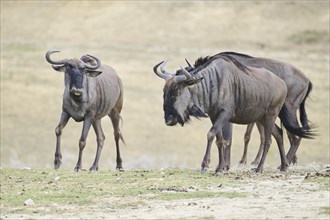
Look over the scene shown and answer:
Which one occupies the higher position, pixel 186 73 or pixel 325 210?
pixel 186 73

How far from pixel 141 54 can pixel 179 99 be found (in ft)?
95.5

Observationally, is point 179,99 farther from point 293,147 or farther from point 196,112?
point 293,147

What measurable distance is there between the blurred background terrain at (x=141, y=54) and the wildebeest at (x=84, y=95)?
8104mm

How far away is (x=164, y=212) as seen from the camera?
1380 centimetres

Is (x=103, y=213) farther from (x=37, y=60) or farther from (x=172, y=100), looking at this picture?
(x=37, y=60)

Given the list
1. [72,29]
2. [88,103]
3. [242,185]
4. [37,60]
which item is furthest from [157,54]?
[242,185]

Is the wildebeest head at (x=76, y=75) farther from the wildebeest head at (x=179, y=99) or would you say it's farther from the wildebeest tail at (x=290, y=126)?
the wildebeest tail at (x=290, y=126)

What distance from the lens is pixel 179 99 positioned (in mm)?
18031

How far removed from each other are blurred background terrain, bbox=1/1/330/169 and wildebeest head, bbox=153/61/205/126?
11.0m

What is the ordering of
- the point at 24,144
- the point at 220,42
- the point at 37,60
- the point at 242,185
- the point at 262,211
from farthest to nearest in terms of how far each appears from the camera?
the point at 220,42, the point at 37,60, the point at 24,144, the point at 242,185, the point at 262,211

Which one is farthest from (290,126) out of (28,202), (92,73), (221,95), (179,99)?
(28,202)

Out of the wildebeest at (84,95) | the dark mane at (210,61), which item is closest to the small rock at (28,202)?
the dark mane at (210,61)

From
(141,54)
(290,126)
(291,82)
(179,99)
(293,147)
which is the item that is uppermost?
(141,54)

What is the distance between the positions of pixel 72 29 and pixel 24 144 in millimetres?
24235
